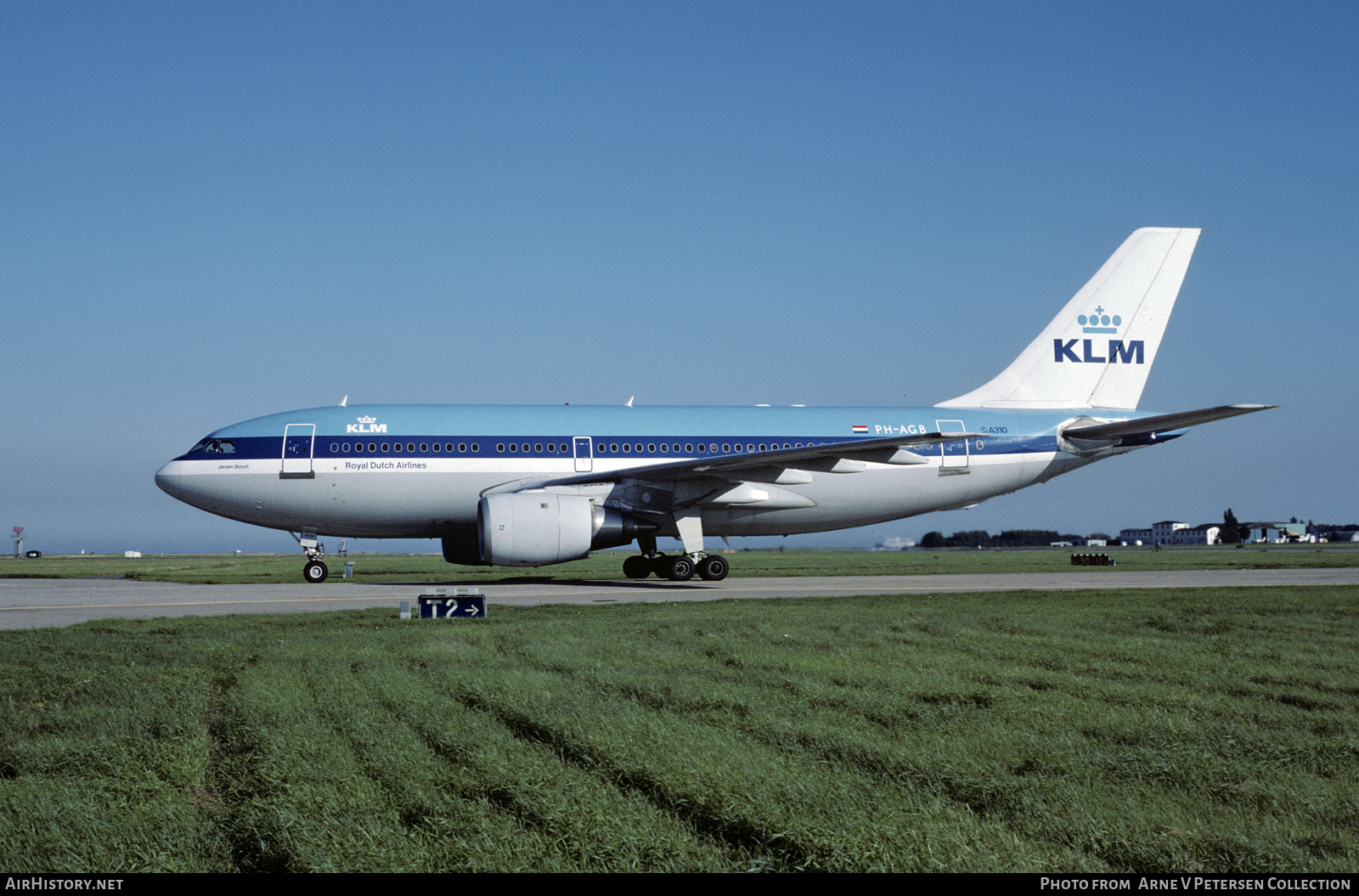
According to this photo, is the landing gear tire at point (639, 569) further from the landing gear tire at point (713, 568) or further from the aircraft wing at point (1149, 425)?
the aircraft wing at point (1149, 425)

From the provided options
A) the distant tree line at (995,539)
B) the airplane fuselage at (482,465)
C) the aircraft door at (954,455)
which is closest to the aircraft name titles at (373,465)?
the airplane fuselage at (482,465)

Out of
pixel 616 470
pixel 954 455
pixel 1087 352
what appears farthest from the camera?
pixel 1087 352

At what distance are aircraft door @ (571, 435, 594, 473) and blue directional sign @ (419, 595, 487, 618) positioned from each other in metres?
10.5

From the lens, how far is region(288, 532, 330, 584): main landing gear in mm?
22906

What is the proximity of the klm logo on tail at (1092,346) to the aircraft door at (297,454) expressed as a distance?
19.3 metres

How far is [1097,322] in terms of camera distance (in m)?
27.6

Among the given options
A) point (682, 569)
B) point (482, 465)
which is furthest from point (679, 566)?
point (482, 465)

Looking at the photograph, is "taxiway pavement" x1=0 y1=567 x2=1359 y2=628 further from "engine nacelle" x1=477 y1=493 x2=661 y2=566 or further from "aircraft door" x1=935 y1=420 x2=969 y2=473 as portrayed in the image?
"aircraft door" x1=935 y1=420 x2=969 y2=473

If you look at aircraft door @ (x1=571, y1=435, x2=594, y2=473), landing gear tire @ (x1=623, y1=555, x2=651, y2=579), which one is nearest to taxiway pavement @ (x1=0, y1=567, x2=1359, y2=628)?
landing gear tire @ (x1=623, y1=555, x2=651, y2=579)

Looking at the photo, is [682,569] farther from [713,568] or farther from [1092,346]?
[1092,346]

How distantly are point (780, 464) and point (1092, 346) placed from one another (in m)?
10.8

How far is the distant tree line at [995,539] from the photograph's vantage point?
348ft

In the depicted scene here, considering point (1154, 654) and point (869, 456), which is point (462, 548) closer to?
point (869, 456)

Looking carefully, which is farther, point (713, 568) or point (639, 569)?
point (639, 569)
